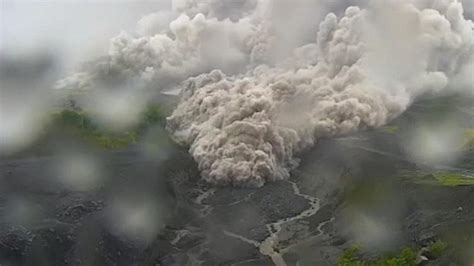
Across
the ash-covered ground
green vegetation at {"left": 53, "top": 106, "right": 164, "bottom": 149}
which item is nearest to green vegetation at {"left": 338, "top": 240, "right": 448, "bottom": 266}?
the ash-covered ground

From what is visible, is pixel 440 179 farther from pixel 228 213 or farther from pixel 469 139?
pixel 469 139

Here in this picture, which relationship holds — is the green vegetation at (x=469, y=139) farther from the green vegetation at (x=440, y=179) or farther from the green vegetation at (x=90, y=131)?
the green vegetation at (x=90, y=131)

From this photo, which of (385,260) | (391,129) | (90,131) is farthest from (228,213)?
(391,129)

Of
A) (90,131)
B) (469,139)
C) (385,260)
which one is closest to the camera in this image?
(385,260)

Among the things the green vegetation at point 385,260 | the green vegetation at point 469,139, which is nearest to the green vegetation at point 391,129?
the green vegetation at point 469,139

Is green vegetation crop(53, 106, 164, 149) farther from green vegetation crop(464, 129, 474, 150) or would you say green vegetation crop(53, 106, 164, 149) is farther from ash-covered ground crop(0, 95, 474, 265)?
green vegetation crop(464, 129, 474, 150)

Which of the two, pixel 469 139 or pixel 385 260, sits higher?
pixel 385 260
